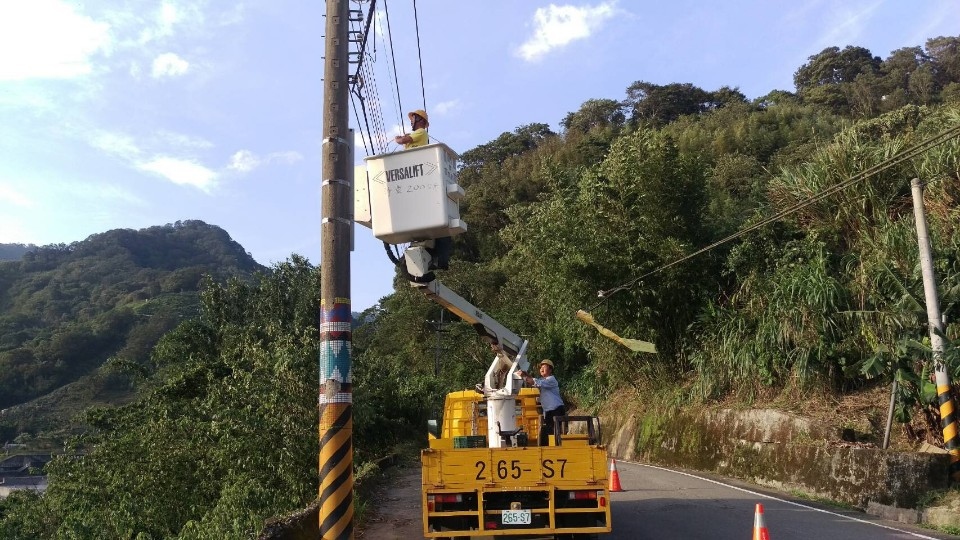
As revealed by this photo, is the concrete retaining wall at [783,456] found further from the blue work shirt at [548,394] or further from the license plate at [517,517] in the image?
the license plate at [517,517]

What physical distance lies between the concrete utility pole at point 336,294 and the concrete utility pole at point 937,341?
881 cm

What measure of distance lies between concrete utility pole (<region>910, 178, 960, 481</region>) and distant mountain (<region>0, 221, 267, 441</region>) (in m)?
31.1

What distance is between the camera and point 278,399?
45.5 feet

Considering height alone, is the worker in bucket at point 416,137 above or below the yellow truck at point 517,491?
above

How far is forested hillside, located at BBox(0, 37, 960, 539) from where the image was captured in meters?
13.5

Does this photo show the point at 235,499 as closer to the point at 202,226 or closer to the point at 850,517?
the point at 850,517

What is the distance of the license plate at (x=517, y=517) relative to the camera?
25.7ft

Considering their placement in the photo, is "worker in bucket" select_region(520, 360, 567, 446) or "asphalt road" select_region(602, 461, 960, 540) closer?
"asphalt road" select_region(602, 461, 960, 540)

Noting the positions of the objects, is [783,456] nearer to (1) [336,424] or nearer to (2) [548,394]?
(2) [548,394]

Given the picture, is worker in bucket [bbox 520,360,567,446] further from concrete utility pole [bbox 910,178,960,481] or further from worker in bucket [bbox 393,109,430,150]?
concrete utility pole [bbox 910,178,960,481]

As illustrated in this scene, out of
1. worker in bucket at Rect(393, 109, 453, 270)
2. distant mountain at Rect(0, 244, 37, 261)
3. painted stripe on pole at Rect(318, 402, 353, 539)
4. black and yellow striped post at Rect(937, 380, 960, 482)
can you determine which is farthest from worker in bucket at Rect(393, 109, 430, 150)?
distant mountain at Rect(0, 244, 37, 261)

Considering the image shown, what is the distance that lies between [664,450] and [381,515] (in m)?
10.7

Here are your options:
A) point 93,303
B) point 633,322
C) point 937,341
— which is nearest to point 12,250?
point 93,303

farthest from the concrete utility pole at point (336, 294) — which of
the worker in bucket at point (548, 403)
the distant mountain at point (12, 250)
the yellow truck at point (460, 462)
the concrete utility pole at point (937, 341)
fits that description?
the distant mountain at point (12, 250)
